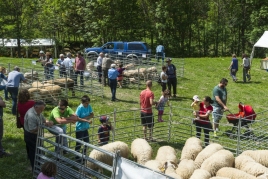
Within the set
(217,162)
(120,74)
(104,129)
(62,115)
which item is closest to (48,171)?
(62,115)

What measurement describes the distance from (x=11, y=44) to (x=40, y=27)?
447cm

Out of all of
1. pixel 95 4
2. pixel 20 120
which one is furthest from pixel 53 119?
pixel 95 4

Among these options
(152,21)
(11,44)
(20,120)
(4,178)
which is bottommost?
(4,178)

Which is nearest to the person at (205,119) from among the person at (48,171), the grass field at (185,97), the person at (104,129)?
the person at (104,129)

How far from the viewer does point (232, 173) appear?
7973mm

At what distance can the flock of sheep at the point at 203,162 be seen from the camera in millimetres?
8008

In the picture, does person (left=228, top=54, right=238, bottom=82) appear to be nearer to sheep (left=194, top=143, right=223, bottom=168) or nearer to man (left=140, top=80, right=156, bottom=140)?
man (left=140, top=80, right=156, bottom=140)

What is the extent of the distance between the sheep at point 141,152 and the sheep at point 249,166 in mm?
2196

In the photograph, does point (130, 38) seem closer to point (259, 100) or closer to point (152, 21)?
point (152, 21)

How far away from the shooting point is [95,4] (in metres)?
37.9

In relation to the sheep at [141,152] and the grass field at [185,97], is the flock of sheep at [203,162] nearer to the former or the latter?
the sheep at [141,152]

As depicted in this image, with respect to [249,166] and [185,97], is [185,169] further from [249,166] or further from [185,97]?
[185,97]

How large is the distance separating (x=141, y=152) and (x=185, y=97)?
30.3 ft

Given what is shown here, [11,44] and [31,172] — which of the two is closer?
[31,172]
